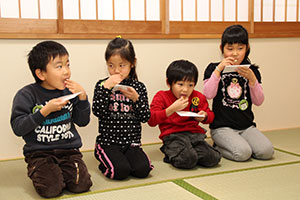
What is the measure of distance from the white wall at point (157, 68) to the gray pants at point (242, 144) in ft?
1.84

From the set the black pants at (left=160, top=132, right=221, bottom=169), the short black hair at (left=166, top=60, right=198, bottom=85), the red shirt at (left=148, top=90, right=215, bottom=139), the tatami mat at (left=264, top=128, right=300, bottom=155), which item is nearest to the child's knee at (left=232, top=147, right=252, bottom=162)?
the black pants at (left=160, top=132, right=221, bottom=169)

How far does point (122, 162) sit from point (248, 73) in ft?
3.53

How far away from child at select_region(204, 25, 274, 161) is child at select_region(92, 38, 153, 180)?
62 cm

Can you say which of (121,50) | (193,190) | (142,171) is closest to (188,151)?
(142,171)

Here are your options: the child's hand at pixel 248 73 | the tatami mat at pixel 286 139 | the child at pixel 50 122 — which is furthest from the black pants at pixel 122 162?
the tatami mat at pixel 286 139

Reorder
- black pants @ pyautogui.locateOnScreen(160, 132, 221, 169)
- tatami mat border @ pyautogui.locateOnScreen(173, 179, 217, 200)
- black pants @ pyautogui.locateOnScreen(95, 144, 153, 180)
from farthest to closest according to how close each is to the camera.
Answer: black pants @ pyautogui.locateOnScreen(160, 132, 221, 169) < black pants @ pyautogui.locateOnScreen(95, 144, 153, 180) < tatami mat border @ pyautogui.locateOnScreen(173, 179, 217, 200)

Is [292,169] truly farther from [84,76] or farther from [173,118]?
[84,76]

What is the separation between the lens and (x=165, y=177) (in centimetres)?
220

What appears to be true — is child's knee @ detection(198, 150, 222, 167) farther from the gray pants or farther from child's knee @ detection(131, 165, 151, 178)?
child's knee @ detection(131, 165, 151, 178)

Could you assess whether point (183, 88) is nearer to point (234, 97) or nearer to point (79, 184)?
point (234, 97)

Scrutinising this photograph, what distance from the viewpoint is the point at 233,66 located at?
2541 mm

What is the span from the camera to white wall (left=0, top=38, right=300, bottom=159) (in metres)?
2.60

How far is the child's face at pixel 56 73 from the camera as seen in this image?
2.03 meters

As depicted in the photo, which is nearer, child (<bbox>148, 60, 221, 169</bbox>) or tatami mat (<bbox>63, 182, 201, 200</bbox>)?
tatami mat (<bbox>63, 182, 201, 200</bbox>)
